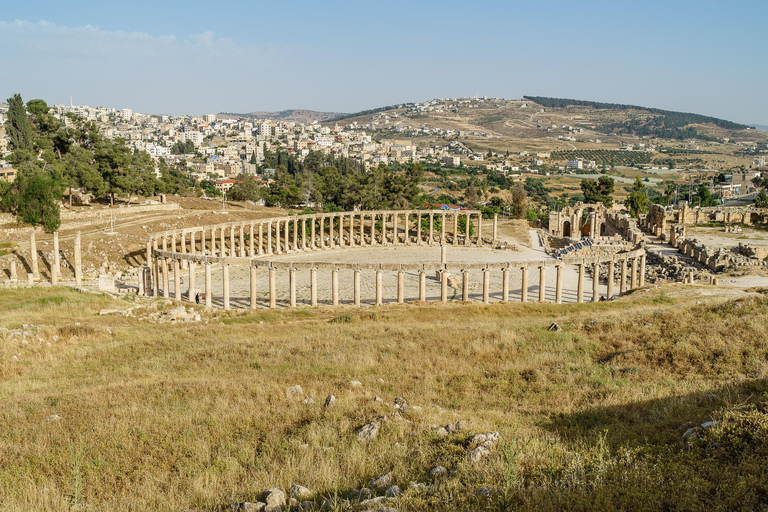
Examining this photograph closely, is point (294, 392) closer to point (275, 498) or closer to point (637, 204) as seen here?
point (275, 498)

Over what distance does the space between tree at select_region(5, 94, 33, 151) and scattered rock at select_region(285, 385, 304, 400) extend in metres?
72.0

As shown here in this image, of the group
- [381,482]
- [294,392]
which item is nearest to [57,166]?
[294,392]

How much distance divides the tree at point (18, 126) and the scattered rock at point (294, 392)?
71989mm

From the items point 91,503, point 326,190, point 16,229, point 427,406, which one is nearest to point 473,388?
point 427,406

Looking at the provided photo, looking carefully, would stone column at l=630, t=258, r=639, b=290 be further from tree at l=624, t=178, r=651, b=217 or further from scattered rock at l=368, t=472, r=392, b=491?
tree at l=624, t=178, r=651, b=217

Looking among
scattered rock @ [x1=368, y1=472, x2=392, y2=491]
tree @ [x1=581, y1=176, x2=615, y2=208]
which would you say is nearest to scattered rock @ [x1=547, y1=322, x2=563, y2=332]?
scattered rock @ [x1=368, y1=472, x2=392, y2=491]

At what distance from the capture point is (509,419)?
12961 millimetres

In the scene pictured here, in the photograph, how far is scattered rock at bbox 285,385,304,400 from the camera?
1489cm

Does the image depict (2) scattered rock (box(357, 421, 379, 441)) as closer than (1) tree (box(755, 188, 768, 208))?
Yes

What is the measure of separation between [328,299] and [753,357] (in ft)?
91.5

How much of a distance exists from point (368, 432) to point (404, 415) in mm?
1442

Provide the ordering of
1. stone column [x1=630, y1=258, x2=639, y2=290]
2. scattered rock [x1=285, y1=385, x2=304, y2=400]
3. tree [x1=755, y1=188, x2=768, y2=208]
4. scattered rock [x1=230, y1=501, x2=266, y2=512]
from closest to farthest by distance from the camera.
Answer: scattered rock [x1=230, y1=501, x2=266, y2=512], scattered rock [x1=285, y1=385, x2=304, y2=400], stone column [x1=630, y1=258, x2=639, y2=290], tree [x1=755, y1=188, x2=768, y2=208]

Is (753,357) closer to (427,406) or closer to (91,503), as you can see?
(427,406)

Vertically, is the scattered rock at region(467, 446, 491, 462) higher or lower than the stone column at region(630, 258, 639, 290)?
higher
